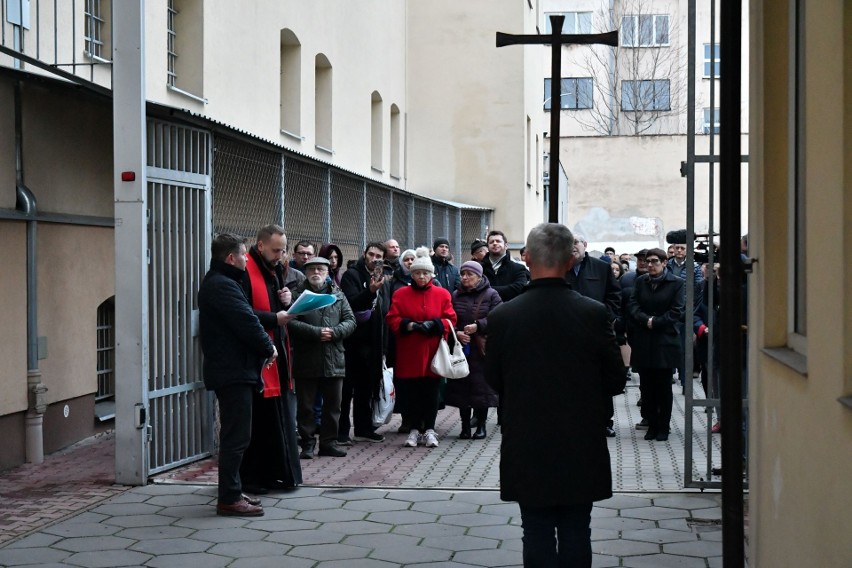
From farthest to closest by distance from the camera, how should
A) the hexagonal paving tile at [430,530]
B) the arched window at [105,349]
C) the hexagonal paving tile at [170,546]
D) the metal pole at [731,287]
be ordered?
the arched window at [105,349], the hexagonal paving tile at [430,530], the hexagonal paving tile at [170,546], the metal pole at [731,287]

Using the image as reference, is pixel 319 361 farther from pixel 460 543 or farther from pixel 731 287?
pixel 731 287

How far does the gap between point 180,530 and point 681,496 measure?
3.57m

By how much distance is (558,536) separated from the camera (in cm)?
524

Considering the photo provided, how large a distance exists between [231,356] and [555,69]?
2917 mm

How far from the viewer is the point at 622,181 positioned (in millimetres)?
41750

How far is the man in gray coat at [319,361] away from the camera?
10.8 metres

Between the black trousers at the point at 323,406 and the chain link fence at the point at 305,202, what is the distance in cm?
168

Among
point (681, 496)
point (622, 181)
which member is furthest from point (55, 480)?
point (622, 181)

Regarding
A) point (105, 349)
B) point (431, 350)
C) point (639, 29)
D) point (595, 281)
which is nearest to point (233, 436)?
point (431, 350)

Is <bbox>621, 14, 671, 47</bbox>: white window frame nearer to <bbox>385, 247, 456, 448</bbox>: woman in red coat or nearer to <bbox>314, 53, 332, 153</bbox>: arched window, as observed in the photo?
<bbox>314, 53, 332, 153</bbox>: arched window

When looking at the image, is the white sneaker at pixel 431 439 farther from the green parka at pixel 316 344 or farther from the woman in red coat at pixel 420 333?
the green parka at pixel 316 344

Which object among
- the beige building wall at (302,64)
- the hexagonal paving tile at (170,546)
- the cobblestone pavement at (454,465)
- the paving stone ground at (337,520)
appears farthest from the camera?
the beige building wall at (302,64)

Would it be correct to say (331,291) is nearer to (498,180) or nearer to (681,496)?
(681,496)

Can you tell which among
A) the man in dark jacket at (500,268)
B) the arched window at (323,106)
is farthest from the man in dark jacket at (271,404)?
the arched window at (323,106)
